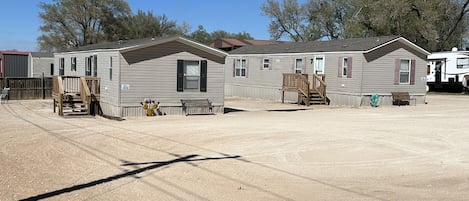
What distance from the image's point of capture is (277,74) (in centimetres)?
2972

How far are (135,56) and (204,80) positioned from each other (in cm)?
282

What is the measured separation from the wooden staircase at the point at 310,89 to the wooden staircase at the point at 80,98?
34.1 feet

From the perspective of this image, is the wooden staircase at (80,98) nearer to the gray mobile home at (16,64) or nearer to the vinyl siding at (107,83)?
the vinyl siding at (107,83)

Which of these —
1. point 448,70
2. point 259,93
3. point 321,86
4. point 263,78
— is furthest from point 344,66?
point 448,70

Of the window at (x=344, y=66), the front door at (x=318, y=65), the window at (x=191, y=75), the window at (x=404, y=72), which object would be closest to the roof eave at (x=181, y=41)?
the window at (x=191, y=75)

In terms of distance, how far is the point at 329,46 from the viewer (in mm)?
27266

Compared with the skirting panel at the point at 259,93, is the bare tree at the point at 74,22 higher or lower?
higher

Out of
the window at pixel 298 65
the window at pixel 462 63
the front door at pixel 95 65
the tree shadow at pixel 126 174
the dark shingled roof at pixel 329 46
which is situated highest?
the dark shingled roof at pixel 329 46

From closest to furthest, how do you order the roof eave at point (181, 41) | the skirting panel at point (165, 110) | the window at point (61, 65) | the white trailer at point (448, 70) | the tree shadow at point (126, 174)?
1. the tree shadow at point (126, 174)
2. the roof eave at point (181, 41)
3. the skirting panel at point (165, 110)
4. the window at point (61, 65)
5. the white trailer at point (448, 70)

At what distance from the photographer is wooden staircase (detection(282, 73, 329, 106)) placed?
2559 cm

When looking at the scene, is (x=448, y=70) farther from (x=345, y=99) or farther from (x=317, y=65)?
(x=345, y=99)

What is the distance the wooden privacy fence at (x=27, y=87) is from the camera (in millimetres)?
26378

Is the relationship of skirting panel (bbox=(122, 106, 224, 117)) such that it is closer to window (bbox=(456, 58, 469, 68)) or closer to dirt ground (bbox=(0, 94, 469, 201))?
dirt ground (bbox=(0, 94, 469, 201))

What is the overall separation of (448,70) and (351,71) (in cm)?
1573
